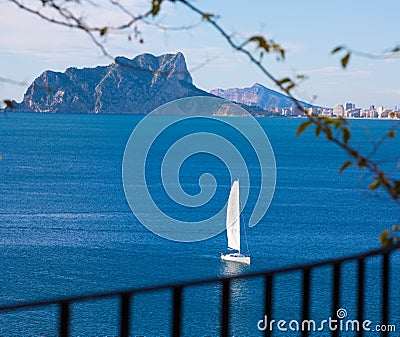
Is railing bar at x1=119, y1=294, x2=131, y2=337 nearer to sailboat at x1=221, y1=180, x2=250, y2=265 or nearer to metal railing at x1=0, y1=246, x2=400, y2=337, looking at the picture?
metal railing at x1=0, y1=246, x2=400, y2=337

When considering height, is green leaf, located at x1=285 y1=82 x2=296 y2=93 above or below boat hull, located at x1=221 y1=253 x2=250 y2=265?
above

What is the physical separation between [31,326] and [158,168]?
44.7m

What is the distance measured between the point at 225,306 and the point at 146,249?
44.2 meters

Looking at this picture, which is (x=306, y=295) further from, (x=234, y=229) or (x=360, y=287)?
(x=234, y=229)

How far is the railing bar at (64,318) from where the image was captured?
185cm

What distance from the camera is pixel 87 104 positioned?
178375mm

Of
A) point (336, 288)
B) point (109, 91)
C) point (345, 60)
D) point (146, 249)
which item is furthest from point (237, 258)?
point (109, 91)

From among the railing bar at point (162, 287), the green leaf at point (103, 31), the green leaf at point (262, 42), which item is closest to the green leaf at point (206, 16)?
the green leaf at point (262, 42)

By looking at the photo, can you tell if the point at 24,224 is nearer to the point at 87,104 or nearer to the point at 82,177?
the point at 82,177

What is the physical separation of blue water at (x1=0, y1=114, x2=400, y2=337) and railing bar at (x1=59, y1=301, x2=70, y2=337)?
24492 millimetres

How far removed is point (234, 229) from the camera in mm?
48406

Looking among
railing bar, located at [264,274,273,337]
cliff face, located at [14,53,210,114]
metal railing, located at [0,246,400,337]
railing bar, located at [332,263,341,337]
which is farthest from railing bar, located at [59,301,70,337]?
cliff face, located at [14,53,210,114]

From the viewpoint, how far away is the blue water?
36.4 metres

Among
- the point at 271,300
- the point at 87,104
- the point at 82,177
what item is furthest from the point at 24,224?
the point at 87,104
